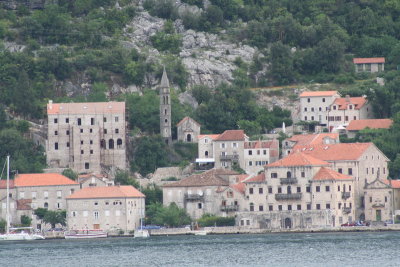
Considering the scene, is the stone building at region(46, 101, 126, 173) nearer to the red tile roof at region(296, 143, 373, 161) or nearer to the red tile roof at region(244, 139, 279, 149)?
the red tile roof at region(244, 139, 279, 149)

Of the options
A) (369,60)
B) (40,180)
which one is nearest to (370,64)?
(369,60)

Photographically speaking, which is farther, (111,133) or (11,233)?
(111,133)

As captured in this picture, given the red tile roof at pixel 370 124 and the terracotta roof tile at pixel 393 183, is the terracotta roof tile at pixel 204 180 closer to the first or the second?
the terracotta roof tile at pixel 393 183

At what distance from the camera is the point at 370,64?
176 meters

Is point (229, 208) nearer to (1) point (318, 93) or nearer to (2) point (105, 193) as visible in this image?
(2) point (105, 193)

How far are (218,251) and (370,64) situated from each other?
54.8 metres

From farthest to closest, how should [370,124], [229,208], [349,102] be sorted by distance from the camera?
[349,102] → [370,124] → [229,208]

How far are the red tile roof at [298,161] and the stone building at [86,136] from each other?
61.7ft

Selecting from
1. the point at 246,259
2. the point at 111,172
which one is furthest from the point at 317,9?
the point at 246,259

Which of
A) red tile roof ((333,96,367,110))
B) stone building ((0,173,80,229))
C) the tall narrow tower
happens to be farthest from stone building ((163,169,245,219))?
red tile roof ((333,96,367,110))

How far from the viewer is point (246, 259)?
391 ft

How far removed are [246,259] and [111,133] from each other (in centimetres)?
4040

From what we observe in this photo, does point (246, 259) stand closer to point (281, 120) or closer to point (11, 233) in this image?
point (11, 233)

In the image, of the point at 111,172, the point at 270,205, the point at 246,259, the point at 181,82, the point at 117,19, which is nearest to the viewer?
the point at 246,259
